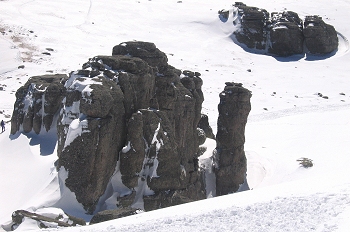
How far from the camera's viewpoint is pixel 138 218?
15.8 meters

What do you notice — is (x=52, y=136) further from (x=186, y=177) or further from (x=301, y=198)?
(x=301, y=198)

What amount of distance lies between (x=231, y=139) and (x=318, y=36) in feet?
166

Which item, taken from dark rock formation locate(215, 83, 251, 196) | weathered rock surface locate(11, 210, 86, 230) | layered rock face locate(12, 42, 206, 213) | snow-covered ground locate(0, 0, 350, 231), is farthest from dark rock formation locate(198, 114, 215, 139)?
weathered rock surface locate(11, 210, 86, 230)

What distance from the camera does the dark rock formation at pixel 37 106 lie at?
28.8m

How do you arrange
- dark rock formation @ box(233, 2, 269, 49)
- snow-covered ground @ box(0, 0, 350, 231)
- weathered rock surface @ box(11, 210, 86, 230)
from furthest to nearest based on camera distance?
dark rock formation @ box(233, 2, 269, 49), weathered rock surface @ box(11, 210, 86, 230), snow-covered ground @ box(0, 0, 350, 231)

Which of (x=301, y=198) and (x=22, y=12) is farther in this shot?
(x=22, y=12)

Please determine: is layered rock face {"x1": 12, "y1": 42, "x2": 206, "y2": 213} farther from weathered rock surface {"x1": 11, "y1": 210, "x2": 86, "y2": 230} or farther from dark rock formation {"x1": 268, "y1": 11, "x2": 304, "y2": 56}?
dark rock formation {"x1": 268, "y1": 11, "x2": 304, "y2": 56}

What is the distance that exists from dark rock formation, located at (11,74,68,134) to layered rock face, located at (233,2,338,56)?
5091cm

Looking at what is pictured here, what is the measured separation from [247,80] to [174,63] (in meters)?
10.3

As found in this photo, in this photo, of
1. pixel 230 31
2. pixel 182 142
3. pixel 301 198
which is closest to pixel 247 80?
pixel 230 31

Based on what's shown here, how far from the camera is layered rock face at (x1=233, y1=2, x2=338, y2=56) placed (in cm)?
7394

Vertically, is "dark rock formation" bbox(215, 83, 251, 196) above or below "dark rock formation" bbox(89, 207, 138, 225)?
below

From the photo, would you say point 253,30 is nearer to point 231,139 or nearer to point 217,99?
point 217,99

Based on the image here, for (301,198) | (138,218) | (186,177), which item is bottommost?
(186,177)
